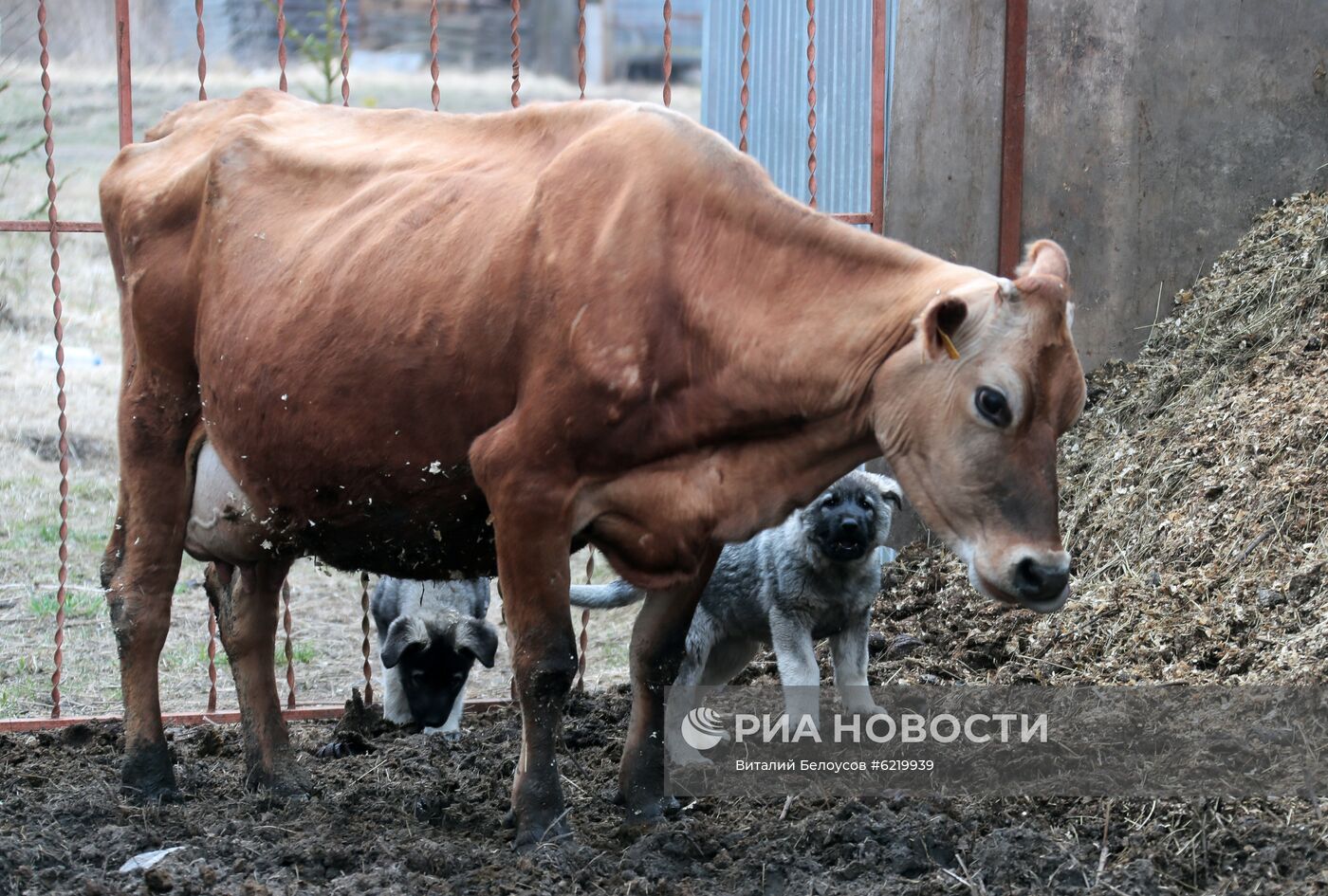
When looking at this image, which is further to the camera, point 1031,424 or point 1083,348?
point 1083,348

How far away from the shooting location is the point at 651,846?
4.76 m

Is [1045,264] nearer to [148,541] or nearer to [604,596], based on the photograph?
[604,596]

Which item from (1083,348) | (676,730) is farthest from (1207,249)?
(676,730)

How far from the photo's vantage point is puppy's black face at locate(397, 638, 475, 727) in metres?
7.30

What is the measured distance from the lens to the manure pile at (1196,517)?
625 cm

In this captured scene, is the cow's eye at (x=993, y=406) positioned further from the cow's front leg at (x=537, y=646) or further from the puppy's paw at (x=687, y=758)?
the puppy's paw at (x=687, y=758)

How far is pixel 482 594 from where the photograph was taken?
328 inches

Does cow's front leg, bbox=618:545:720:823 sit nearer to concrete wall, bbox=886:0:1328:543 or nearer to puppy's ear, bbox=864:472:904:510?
puppy's ear, bbox=864:472:904:510

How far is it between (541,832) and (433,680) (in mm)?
2706

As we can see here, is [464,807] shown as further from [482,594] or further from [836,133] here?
[836,133]

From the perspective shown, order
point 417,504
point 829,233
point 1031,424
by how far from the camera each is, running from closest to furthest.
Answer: point 1031,424, point 829,233, point 417,504

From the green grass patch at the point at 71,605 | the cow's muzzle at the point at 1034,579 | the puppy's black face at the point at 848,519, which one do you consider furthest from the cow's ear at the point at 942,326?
the green grass patch at the point at 71,605

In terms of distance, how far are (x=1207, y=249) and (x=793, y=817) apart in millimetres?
4668

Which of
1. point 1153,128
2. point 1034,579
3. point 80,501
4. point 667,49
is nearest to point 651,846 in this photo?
point 1034,579
